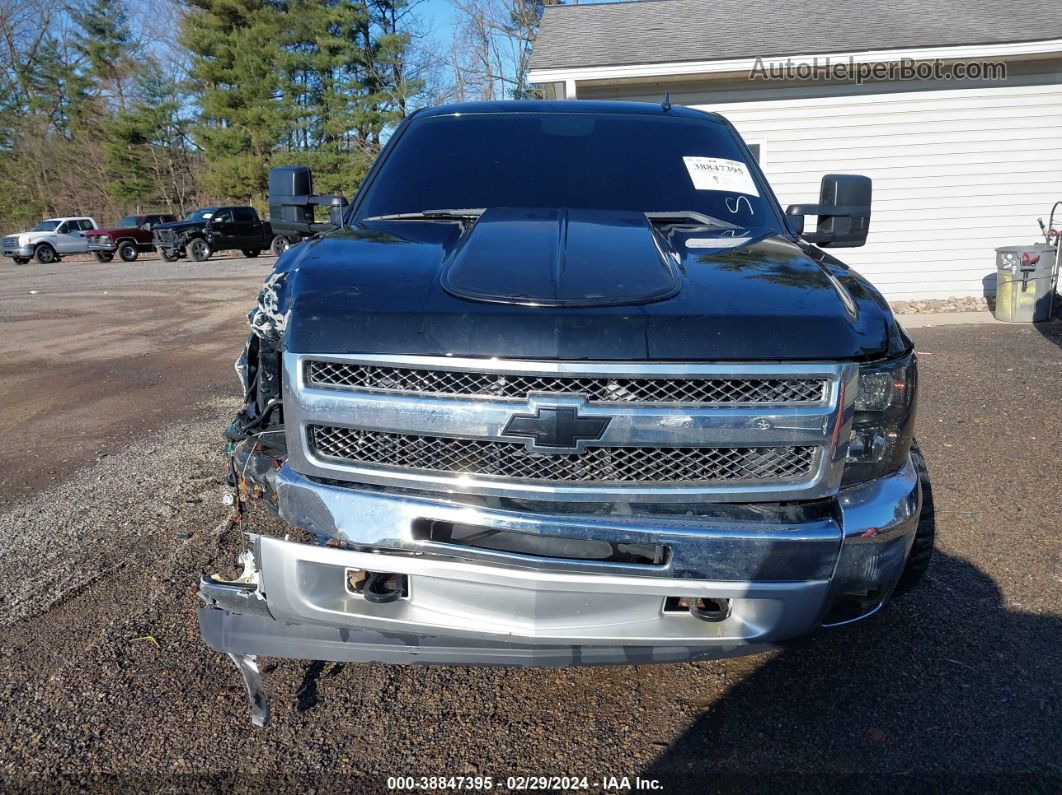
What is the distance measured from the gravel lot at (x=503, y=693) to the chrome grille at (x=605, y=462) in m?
0.89

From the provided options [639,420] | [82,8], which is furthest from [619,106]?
[82,8]

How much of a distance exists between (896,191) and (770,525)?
34.0 ft

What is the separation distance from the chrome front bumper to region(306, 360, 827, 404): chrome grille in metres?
0.30

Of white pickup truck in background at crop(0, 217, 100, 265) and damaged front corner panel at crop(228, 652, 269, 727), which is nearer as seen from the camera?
damaged front corner panel at crop(228, 652, 269, 727)

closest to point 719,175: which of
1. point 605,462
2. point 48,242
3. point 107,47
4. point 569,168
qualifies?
point 569,168

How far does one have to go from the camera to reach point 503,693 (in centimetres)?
262

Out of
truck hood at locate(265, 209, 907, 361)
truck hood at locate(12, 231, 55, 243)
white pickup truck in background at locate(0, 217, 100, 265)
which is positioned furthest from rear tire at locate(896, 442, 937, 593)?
truck hood at locate(12, 231, 55, 243)

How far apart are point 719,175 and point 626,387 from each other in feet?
5.95

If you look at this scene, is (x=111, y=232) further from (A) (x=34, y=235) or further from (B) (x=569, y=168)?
(B) (x=569, y=168)

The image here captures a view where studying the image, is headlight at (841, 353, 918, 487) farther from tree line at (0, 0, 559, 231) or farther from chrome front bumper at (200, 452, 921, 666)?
tree line at (0, 0, 559, 231)

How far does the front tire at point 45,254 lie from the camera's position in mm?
30047

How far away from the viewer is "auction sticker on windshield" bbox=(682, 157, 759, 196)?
3.39m

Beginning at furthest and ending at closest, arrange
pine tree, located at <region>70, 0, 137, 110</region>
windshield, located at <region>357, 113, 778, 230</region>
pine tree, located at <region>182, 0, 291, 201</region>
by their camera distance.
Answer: pine tree, located at <region>70, 0, 137, 110</region>
pine tree, located at <region>182, 0, 291, 201</region>
windshield, located at <region>357, 113, 778, 230</region>

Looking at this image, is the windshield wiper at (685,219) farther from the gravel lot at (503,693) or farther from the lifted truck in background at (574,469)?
the gravel lot at (503,693)
